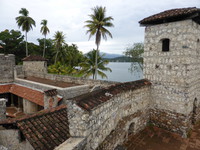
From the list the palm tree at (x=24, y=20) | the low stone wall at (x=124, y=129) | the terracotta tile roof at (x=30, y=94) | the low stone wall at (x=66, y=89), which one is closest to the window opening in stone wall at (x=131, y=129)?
the low stone wall at (x=124, y=129)

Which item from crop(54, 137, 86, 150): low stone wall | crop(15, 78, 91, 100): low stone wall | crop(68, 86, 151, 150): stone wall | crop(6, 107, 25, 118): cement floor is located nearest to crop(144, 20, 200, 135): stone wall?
crop(68, 86, 151, 150): stone wall

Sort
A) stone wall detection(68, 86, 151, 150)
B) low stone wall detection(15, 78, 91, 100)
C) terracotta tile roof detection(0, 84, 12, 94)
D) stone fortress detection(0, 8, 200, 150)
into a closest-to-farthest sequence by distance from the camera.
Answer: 1. stone wall detection(68, 86, 151, 150)
2. stone fortress detection(0, 8, 200, 150)
3. low stone wall detection(15, 78, 91, 100)
4. terracotta tile roof detection(0, 84, 12, 94)

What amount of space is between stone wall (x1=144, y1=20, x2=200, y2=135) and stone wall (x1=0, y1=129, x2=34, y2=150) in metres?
6.04

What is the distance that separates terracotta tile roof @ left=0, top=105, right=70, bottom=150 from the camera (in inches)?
154

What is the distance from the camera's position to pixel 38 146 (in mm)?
3754

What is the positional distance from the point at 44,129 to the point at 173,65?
606cm

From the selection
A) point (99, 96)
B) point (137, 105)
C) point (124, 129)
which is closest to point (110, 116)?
point (99, 96)

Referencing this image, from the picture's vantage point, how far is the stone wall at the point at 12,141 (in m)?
4.44

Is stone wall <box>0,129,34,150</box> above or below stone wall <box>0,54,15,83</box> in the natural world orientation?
below

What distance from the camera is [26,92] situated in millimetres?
12617

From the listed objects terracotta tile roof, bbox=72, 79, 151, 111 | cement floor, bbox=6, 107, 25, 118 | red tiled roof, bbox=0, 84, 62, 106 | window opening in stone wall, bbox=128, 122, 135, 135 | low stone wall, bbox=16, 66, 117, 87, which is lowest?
cement floor, bbox=6, 107, 25, 118

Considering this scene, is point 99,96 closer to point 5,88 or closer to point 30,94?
point 30,94

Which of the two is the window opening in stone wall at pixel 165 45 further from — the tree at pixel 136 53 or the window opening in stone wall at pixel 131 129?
the tree at pixel 136 53

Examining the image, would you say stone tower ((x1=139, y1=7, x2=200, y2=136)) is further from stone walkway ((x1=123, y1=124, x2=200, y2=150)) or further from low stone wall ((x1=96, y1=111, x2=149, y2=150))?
low stone wall ((x1=96, y1=111, x2=149, y2=150))
